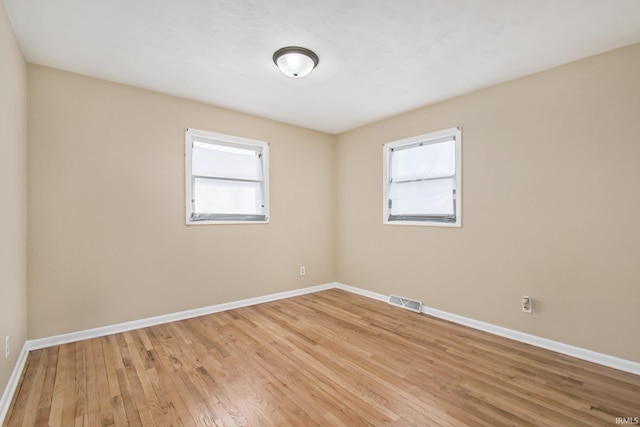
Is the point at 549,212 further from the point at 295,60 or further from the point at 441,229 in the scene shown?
the point at 295,60

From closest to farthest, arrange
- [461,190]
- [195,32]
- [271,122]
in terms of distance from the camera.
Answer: [195,32] < [461,190] < [271,122]

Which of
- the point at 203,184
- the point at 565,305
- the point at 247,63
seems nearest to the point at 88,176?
the point at 203,184

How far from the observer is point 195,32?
87.2 inches

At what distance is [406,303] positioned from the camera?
3.83 metres

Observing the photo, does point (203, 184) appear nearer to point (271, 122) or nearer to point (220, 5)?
point (271, 122)

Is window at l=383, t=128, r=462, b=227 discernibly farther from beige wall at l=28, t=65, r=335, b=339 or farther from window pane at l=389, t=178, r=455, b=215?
beige wall at l=28, t=65, r=335, b=339

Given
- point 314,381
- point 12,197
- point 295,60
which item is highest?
point 295,60

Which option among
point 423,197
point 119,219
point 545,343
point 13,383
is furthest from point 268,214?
point 545,343

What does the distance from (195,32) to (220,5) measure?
15.9 inches

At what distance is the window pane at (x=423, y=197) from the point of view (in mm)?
3506

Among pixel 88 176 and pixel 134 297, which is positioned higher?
pixel 88 176

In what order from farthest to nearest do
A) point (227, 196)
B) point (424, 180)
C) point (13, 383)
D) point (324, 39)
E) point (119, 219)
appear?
point (227, 196) < point (424, 180) < point (119, 219) < point (324, 39) < point (13, 383)

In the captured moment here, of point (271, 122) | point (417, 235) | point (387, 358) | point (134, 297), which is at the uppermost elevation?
point (271, 122)

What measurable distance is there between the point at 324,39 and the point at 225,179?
2.22 meters
